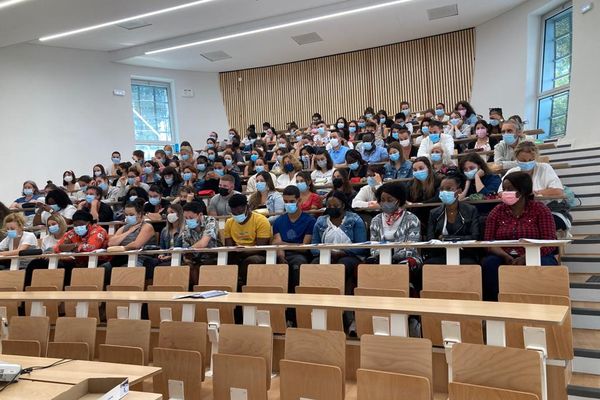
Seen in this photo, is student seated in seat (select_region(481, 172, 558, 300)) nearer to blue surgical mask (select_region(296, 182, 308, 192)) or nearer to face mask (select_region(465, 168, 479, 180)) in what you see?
face mask (select_region(465, 168, 479, 180))

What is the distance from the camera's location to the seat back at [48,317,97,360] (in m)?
2.90

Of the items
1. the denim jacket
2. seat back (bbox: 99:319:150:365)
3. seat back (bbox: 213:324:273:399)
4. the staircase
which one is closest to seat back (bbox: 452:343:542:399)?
the staircase

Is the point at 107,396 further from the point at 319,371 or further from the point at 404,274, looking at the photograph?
the point at 404,274

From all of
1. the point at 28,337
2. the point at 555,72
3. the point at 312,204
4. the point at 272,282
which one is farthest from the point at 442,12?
the point at 28,337

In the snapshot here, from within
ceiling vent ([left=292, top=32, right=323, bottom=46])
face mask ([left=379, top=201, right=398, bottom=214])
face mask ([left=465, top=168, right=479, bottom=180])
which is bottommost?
face mask ([left=379, top=201, right=398, bottom=214])

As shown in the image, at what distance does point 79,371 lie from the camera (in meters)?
2.26

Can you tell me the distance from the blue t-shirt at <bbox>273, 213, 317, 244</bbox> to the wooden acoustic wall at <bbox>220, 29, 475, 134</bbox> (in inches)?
296

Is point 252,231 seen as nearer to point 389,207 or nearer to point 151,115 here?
point 389,207

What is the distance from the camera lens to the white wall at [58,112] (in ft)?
30.7

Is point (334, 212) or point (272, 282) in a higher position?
point (334, 212)

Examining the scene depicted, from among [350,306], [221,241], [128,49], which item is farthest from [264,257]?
[128,49]

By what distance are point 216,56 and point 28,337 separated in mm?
9376

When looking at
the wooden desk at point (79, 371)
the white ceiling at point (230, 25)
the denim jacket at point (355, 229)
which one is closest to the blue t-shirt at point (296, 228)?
the denim jacket at point (355, 229)

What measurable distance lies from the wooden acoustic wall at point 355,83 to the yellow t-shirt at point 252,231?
7.69m
